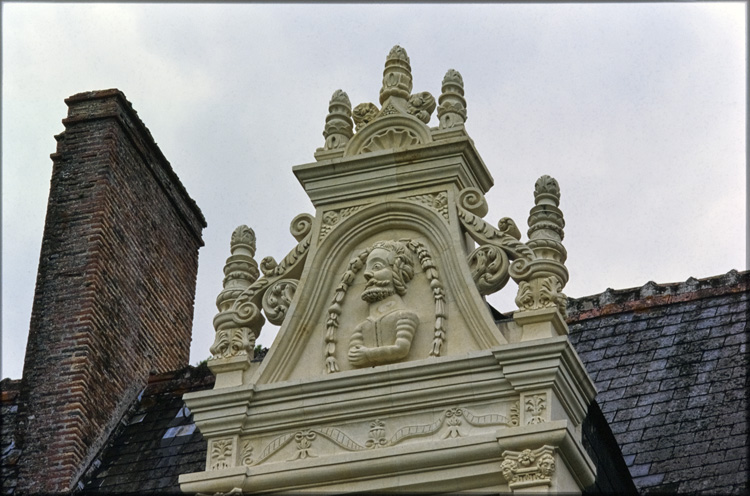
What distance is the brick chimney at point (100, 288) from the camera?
61.4 feet

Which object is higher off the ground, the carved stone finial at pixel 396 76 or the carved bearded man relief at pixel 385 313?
the carved stone finial at pixel 396 76

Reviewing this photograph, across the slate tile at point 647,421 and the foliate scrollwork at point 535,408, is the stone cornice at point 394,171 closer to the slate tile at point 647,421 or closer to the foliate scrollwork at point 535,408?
the foliate scrollwork at point 535,408

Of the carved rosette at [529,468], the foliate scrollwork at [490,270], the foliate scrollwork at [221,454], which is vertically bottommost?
the carved rosette at [529,468]

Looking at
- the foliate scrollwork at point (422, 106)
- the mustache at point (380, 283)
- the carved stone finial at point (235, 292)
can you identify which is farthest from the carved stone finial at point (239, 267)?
the foliate scrollwork at point (422, 106)

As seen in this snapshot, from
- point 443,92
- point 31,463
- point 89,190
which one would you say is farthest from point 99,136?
point 443,92

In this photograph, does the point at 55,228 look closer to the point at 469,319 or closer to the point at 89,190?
the point at 89,190

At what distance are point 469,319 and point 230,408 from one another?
6.98 ft

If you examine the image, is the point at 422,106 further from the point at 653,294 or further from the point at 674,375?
the point at 653,294

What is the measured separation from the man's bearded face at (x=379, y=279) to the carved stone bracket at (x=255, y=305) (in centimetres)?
77

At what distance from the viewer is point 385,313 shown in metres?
14.5

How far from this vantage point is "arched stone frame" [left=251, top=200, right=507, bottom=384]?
14.3 meters

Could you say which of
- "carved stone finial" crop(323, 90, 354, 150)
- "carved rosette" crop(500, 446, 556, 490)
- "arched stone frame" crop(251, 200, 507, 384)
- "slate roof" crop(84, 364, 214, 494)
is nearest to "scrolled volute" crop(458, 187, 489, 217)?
"arched stone frame" crop(251, 200, 507, 384)

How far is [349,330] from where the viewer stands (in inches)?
578

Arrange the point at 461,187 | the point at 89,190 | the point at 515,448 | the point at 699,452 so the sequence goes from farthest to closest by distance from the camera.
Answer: the point at 89,190 → the point at 699,452 → the point at 461,187 → the point at 515,448
